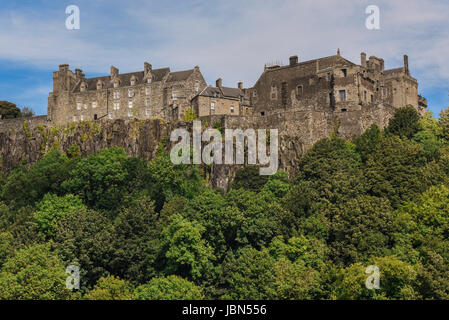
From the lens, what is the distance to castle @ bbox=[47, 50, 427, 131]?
2443 inches

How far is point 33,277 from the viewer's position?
3966 cm

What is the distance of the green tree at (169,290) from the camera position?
37.9m

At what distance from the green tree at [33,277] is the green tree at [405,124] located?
3320cm

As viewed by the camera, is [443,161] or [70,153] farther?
[70,153]

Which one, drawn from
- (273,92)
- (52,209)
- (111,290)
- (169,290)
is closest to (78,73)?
(273,92)

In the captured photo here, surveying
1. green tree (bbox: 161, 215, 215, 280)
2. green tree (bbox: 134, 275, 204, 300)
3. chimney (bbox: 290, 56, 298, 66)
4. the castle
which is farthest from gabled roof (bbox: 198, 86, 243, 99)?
green tree (bbox: 134, 275, 204, 300)

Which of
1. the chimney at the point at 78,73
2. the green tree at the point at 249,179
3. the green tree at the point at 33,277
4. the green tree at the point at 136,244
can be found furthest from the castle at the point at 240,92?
the green tree at the point at 33,277

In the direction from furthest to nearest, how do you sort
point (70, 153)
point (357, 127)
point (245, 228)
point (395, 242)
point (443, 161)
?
point (70, 153), point (357, 127), point (443, 161), point (245, 228), point (395, 242)

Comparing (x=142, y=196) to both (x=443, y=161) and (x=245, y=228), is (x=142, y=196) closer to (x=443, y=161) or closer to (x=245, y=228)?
(x=245, y=228)

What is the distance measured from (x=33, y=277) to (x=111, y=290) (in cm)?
538
